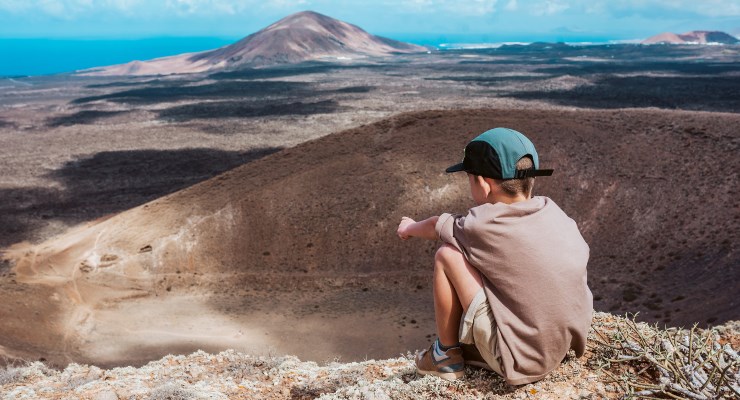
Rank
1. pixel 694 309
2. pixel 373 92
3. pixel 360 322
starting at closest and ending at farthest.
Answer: pixel 694 309 < pixel 360 322 < pixel 373 92

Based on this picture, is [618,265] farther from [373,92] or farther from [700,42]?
[700,42]

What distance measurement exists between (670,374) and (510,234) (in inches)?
59.5

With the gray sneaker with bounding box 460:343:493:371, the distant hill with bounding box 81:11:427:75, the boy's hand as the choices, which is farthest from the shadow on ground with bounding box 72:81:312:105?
the gray sneaker with bounding box 460:343:493:371

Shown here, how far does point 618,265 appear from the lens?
15.4 m

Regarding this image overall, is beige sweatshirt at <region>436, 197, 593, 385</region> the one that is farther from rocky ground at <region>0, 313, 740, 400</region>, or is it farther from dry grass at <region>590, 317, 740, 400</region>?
dry grass at <region>590, 317, 740, 400</region>

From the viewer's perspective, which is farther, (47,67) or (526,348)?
(47,67)

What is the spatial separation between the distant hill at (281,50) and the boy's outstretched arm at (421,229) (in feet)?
412

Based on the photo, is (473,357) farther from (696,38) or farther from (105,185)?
(696,38)

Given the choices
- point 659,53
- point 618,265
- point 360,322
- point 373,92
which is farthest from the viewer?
point 659,53

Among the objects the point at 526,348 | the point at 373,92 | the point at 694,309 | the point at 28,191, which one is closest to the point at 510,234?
the point at 526,348

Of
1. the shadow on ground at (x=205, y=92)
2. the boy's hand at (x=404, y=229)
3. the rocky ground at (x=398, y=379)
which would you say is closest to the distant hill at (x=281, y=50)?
the shadow on ground at (x=205, y=92)

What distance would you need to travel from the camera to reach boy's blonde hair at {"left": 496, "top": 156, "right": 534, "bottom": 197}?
3756 mm

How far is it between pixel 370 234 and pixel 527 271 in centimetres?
1433

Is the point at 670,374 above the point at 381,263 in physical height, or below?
above
